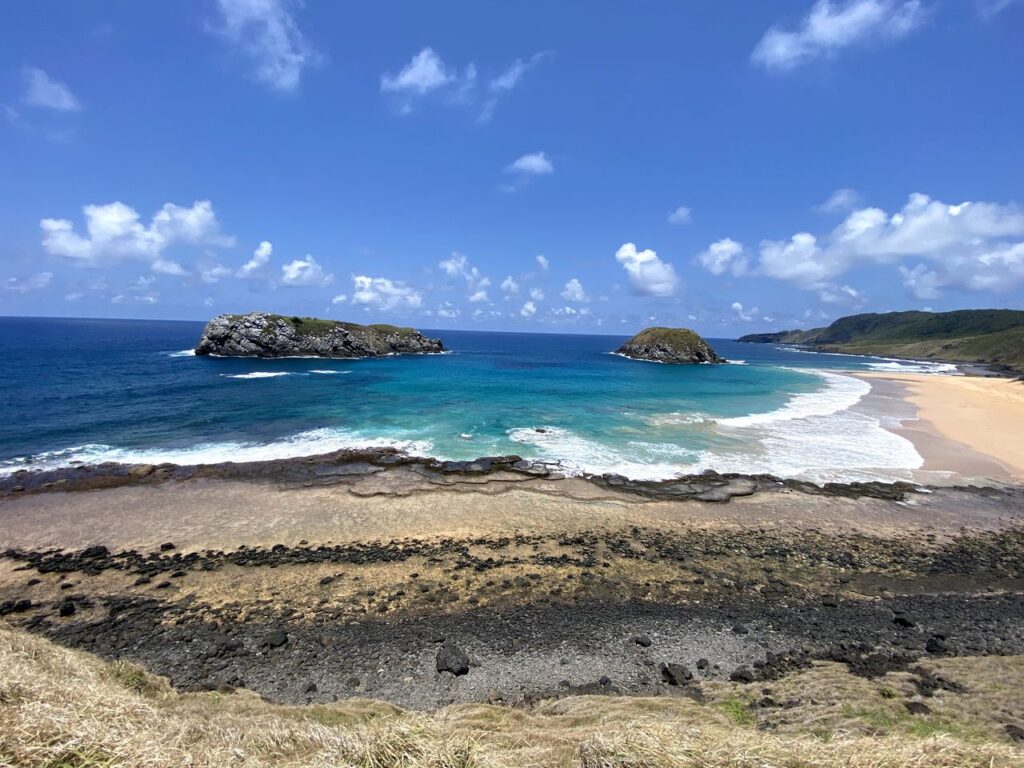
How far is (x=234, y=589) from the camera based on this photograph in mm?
13727

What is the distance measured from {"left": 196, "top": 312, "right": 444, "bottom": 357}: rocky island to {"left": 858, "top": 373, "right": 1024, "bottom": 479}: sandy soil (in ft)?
322

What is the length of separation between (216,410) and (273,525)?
27547mm

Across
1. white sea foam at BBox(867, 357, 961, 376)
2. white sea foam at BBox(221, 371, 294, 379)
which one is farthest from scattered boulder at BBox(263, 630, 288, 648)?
white sea foam at BBox(867, 357, 961, 376)

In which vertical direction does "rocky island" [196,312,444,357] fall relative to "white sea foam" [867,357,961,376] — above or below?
above

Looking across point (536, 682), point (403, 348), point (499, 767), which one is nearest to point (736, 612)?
point (536, 682)

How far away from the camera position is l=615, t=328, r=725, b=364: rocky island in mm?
110375

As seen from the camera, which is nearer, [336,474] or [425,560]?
[425,560]

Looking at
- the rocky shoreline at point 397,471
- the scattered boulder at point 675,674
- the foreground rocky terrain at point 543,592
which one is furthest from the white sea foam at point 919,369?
the scattered boulder at point 675,674

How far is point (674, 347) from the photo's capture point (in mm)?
111188

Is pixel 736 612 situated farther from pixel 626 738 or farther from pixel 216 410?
pixel 216 410

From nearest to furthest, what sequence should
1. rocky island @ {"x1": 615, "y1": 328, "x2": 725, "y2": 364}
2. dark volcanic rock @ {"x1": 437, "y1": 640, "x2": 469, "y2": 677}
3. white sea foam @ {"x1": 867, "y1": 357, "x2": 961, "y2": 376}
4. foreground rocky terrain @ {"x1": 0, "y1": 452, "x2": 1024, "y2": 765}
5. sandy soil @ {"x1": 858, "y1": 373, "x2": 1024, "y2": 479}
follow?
foreground rocky terrain @ {"x1": 0, "y1": 452, "x2": 1024, "y2": 765} → dark volcanic rock @ {"x1": 437, "y1": 640, "x2": 469, "y2": 677} → sandy soil @ {"x1": 858, "y1": 373, "x2": 1024, "y2": 479} → white sea foam @ {"x1": 867, "y1": 357, "x2": 961, "y2": 376} → rocky island @ {"x1": 615, "y1": 328, "x2": 725, "y2": 364}

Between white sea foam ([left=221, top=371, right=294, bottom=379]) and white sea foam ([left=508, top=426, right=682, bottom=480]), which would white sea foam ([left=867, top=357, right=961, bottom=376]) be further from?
white sea foam ([left=221, top=371, right=294, bottom=379])

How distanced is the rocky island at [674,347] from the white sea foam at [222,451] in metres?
93.8

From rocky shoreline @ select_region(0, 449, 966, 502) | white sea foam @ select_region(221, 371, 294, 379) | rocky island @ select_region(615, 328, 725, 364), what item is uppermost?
rocky island @ select_region(615, 328, 725, 364)
